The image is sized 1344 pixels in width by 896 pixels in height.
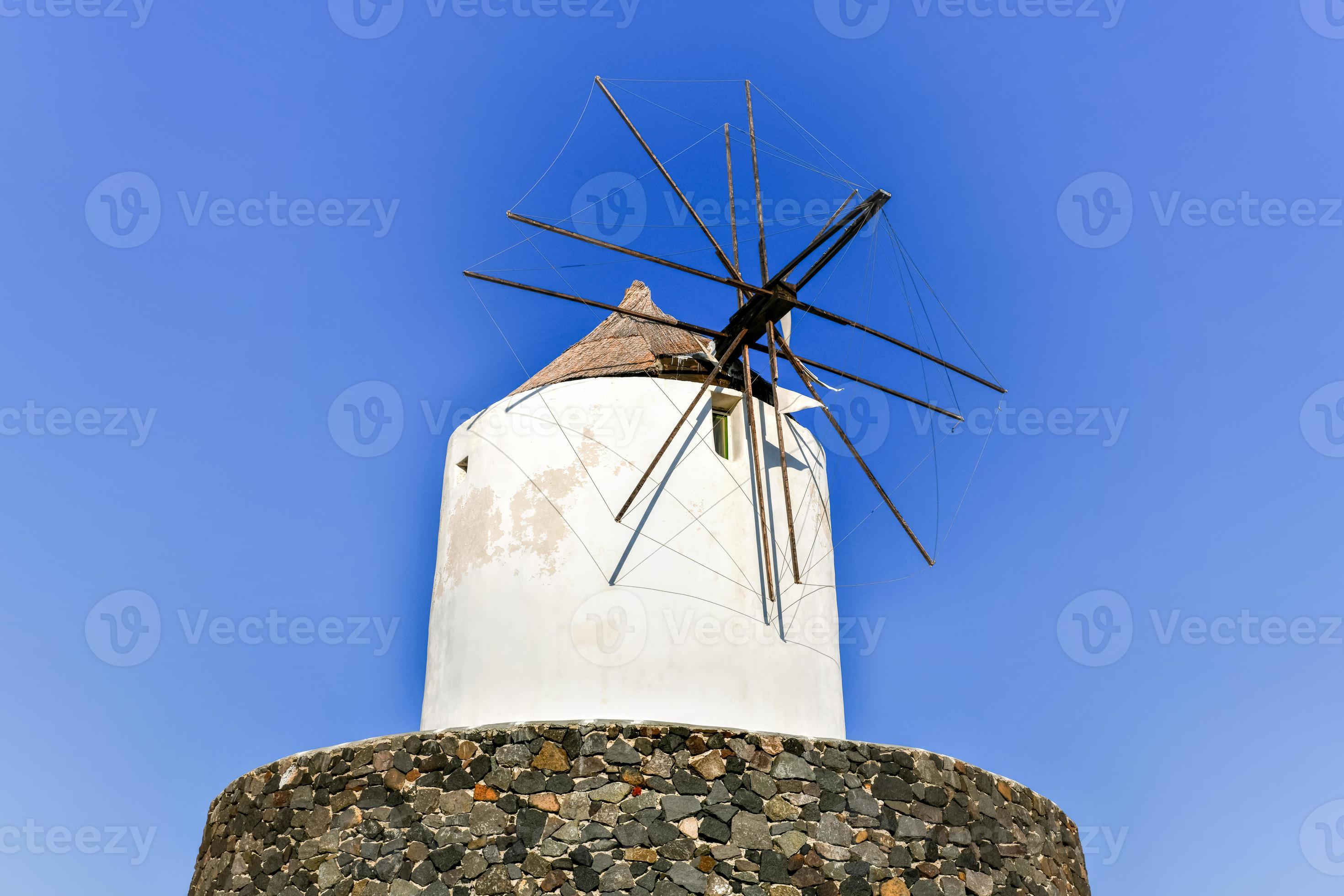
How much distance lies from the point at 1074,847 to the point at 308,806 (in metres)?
6.47

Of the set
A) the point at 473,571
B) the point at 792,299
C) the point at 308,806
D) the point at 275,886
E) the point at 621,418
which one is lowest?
the point at 275,886

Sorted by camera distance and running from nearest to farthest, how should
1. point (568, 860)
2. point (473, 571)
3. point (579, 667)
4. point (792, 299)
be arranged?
point (568, 860) → point (579, 667) → point (473, 571) → point (792, 299)

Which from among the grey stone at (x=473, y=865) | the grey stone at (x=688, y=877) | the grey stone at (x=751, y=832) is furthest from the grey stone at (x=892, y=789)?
the grey stone at (x=473, y=865)

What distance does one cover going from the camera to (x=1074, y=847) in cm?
998

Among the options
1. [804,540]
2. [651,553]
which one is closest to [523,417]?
[651,553]

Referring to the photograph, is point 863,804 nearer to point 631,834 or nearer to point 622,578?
point 631,834

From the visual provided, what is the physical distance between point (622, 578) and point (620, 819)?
2110 millimetres

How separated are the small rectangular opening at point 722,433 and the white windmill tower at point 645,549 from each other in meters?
0.02

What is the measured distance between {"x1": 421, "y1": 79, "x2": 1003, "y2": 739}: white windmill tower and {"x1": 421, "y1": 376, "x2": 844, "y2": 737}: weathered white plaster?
0.05 ft

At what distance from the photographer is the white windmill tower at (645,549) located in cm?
910

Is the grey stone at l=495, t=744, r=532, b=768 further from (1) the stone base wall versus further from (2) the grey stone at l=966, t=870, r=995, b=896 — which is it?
Answer: (2) the grey stone at l=966, t=870, r=995, b=896

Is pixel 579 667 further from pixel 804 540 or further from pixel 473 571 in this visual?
pixel 804 540

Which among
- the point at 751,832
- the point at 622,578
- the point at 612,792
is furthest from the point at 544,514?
the point at 751,832

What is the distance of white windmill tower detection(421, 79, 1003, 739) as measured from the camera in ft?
29.9
